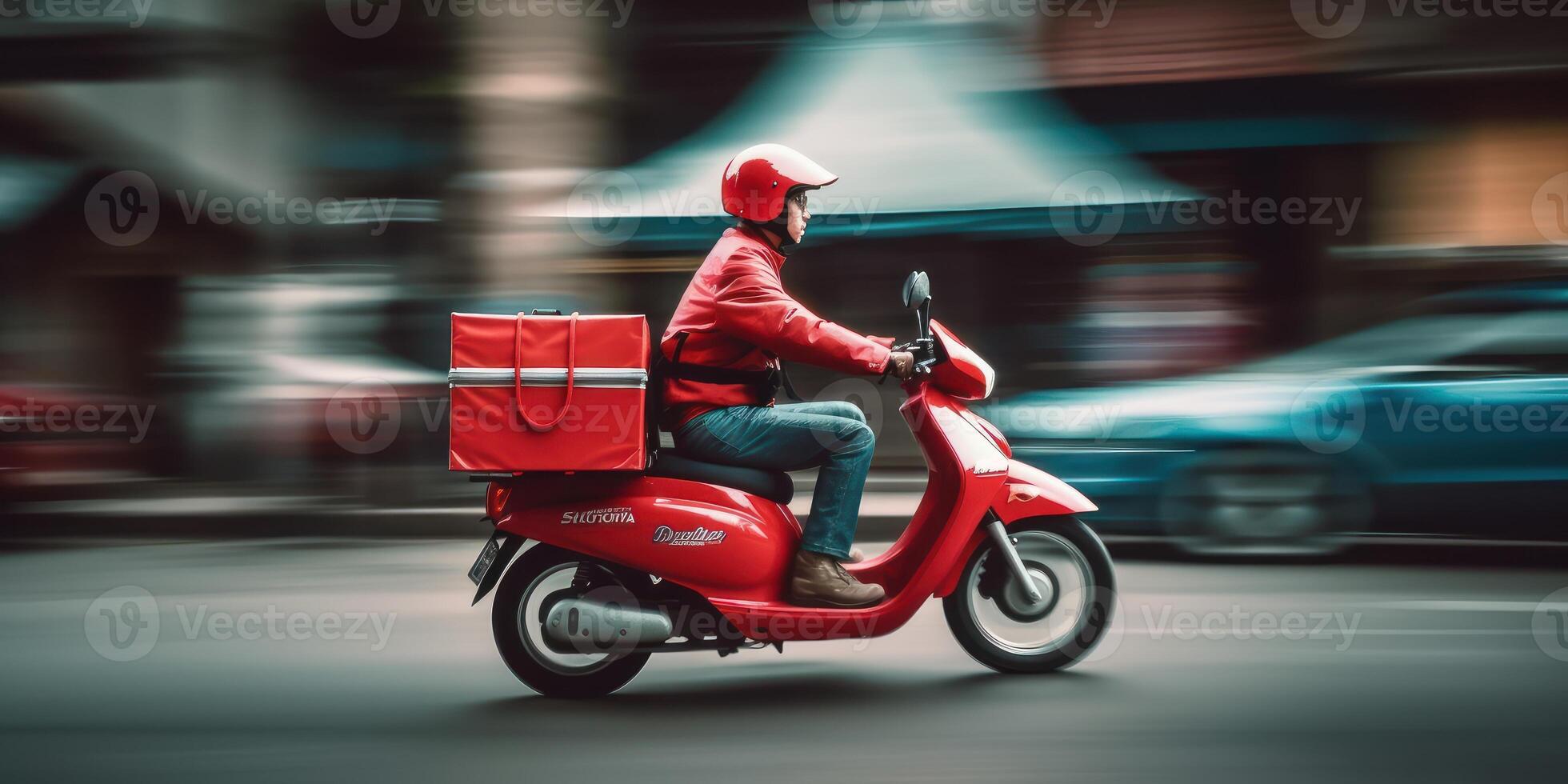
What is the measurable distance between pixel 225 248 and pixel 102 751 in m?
8.41

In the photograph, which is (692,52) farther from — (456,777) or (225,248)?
(456,777)

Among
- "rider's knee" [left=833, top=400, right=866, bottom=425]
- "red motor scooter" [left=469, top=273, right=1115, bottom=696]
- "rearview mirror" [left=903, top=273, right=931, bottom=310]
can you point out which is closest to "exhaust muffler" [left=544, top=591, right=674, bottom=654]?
"red motor scooter" [left=469, top=273, right=1115, bottom=696]

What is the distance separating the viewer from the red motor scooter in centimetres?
450

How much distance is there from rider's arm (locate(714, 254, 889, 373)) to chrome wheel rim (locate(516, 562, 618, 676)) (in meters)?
0.96

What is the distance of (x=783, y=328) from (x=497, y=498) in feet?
3.62

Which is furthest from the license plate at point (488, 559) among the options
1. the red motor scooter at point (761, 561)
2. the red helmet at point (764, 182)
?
the red helmet at point (764, 182)

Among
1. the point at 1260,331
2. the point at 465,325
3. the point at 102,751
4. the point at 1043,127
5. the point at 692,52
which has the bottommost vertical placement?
the point at 102,751

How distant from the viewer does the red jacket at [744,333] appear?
445cm

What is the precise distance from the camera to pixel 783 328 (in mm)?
4445

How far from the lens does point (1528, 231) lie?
30.8ft

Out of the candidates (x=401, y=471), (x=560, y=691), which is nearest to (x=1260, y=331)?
(x=401, y=471)

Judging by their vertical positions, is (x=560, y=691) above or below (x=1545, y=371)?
below

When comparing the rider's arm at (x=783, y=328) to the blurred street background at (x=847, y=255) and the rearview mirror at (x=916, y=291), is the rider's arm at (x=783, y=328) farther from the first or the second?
the blurred street background at (x=847, y=255)

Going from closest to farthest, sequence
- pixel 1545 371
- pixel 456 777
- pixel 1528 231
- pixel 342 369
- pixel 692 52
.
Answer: pixel 456 777 → pixel 1545 371 → pixel 1528 231 → pixel 342 369 → pixel 692 52
